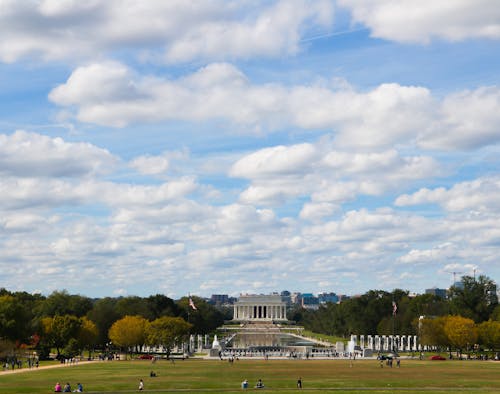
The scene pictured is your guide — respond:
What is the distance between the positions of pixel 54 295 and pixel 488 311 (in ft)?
305

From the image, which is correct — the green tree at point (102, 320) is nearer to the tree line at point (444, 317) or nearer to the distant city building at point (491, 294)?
the tree line at point (444, 317)

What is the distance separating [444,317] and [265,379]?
75.0 m

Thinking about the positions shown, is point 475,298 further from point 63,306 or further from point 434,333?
point 63,306

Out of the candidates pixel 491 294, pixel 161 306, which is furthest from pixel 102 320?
pixel 491 294

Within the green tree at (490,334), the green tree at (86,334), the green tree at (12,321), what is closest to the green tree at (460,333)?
the green tree at (490,334)

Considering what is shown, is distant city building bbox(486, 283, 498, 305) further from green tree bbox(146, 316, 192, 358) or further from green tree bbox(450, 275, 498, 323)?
green tree bbox(146, 316, 192, 358)

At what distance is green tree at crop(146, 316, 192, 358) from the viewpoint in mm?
130500

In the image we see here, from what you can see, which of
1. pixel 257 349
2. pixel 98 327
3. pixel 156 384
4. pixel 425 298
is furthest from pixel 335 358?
pixel 425 298

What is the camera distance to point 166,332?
13062 cm

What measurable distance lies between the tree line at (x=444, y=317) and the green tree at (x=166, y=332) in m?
36.4

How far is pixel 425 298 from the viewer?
193m

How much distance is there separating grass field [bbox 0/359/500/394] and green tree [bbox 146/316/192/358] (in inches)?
1172

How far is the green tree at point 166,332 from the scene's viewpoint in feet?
428

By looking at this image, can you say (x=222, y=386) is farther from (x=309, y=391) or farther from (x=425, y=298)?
(x=425, y=298)
